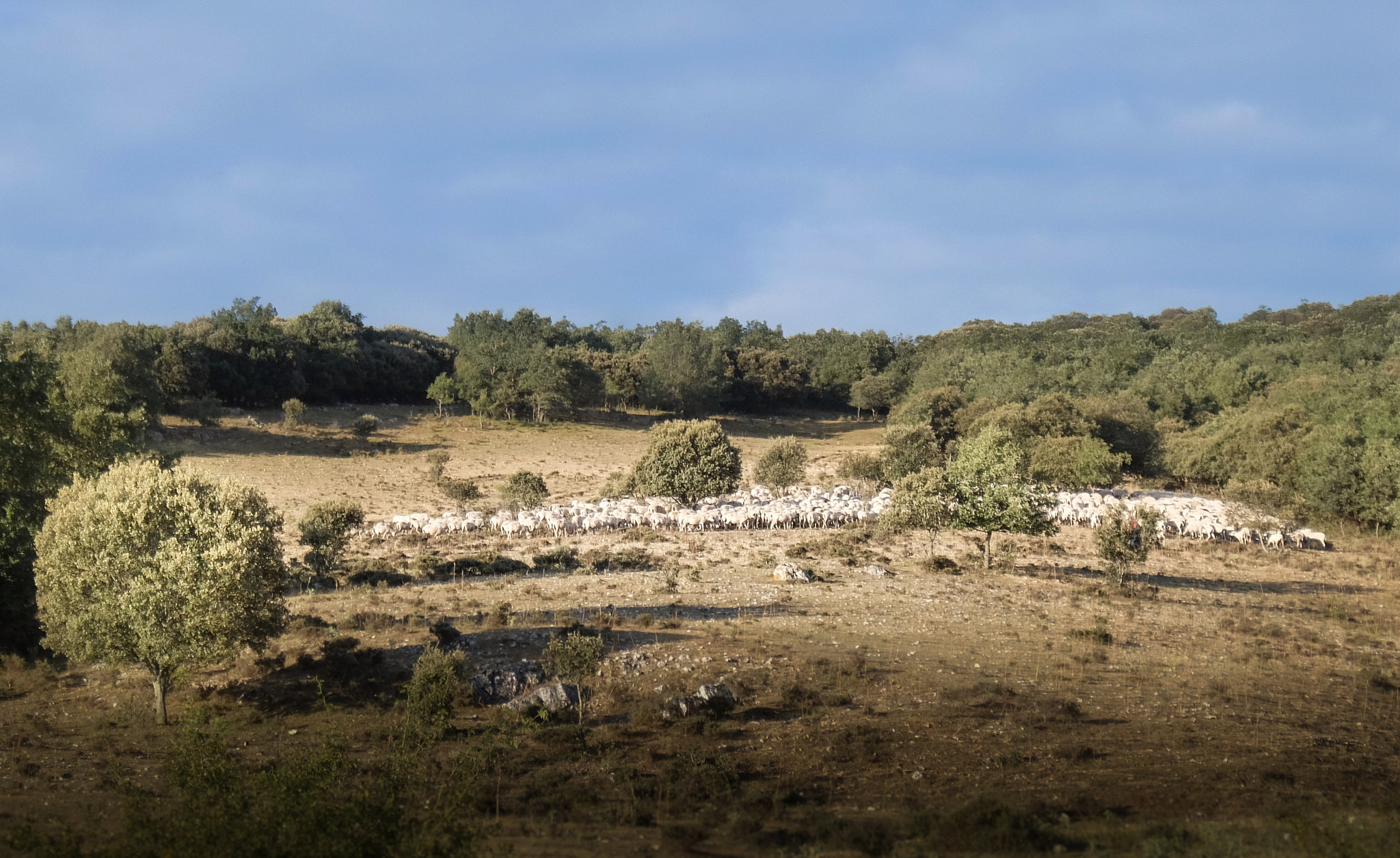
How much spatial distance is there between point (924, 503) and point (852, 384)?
7249cm

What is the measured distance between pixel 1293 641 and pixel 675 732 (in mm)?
17775

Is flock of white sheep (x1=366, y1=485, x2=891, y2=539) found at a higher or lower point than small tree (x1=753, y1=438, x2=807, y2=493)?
lower

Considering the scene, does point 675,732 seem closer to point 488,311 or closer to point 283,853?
point 283,853

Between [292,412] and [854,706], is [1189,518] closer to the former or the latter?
[854,706]

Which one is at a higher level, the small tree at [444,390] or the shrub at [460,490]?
the small tree at [444,390]

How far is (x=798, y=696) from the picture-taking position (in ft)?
58.4

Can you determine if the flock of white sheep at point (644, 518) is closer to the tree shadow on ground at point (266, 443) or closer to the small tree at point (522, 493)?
the small tree at point (522, 493)

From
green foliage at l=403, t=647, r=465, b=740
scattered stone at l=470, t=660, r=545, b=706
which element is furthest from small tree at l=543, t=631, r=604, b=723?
green foliage at l=403, t=647, r=465, b=740

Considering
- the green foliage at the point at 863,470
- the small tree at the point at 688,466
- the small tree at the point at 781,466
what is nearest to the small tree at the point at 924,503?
the small tree at the point at 688,466

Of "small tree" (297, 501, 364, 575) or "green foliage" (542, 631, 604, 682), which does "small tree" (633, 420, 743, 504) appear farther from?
"green foliage" (542, 631, 604, 682)

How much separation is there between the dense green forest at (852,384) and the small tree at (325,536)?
6.11 m

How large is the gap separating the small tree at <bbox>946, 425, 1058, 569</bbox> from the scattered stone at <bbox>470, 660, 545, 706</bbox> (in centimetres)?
1698

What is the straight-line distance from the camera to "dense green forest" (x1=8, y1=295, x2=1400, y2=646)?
1210 inches

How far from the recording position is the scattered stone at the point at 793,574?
28594 mm
